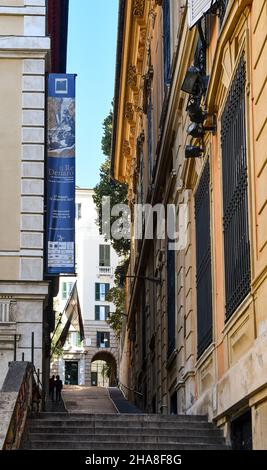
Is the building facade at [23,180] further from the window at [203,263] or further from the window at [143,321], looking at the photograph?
the window at [143,321]

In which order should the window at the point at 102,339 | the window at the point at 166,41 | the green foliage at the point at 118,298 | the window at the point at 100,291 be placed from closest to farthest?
the window at the point at 166,41 < the green foliage at the point at 118,298 < the window at the point at 102,339 < the window at the point at 100,291

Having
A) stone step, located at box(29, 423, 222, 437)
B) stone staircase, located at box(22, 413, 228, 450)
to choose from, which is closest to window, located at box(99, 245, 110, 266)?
stone staircase, located at box(22, 413, 228, 450)

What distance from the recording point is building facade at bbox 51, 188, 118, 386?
85812 millimetres

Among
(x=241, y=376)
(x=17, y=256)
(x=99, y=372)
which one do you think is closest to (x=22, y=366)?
(x=241, y=376)

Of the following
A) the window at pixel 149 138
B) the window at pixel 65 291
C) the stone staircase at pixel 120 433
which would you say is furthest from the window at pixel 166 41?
the window at pixel 65 291

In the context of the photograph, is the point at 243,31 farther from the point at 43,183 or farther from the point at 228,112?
the point at 43,183

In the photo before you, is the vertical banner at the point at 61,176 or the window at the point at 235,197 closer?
the window at the point at 235,197

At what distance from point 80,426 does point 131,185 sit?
99.8ft

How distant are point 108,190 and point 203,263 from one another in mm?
32434

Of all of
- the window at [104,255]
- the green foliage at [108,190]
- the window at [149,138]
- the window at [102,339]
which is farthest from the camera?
the window at [104,255]

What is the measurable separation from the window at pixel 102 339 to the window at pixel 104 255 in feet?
19.5

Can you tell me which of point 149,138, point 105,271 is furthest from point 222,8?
point 105,271

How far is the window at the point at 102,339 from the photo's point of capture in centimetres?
8644

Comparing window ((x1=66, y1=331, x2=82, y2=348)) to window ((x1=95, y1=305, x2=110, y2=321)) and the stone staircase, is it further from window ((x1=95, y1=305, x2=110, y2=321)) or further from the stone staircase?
the stone staircase
